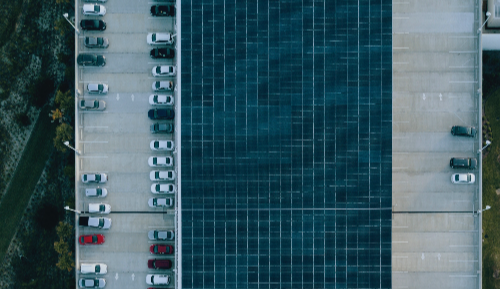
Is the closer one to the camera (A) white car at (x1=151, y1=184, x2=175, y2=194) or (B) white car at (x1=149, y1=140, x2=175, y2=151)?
(A) white car at (x1=151, y1=184, x2=175, y2=194)

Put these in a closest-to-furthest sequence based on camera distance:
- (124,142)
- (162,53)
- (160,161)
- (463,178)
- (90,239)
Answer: (463,178) < (90,239) < (160,161) < (162,53) < (124,142)

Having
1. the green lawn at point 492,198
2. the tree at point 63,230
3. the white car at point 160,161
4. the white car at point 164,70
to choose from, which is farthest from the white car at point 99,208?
the green lawn at point 492,198

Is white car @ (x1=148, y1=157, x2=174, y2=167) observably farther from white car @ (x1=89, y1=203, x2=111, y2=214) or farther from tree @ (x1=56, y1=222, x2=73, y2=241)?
tree @ (x1=56, y1=222, x2=73, y2=241)

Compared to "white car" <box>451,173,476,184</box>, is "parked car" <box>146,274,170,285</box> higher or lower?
lower

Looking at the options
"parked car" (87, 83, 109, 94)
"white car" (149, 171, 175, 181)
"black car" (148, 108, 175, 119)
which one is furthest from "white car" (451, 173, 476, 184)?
"parked car" (87, 83, 109, 94)

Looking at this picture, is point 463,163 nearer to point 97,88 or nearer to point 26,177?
point 97,88

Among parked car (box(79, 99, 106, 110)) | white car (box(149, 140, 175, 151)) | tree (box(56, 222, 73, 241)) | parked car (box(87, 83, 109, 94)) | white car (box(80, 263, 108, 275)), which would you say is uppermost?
parked car (box(87, 83, 109, 94))

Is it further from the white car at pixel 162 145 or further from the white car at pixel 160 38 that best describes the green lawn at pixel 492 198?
the white car at pixel 160 38

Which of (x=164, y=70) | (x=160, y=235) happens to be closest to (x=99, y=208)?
(x=160, y=235)
